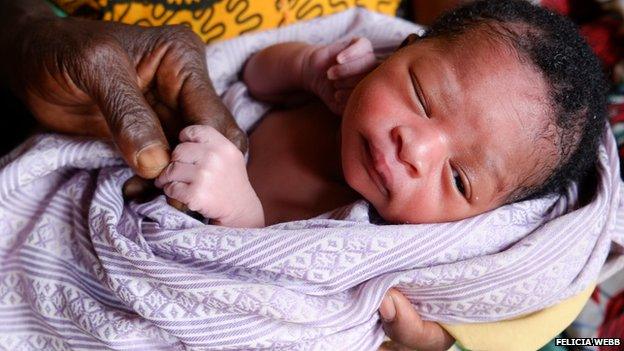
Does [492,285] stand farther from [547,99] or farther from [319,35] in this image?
[319,35]

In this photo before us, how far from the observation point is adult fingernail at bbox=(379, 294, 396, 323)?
37.3 inches

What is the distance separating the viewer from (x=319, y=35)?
4.51ft

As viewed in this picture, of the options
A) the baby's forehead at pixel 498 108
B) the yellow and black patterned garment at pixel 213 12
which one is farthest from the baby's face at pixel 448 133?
the yellow and black patterned garment at pixel 213 12

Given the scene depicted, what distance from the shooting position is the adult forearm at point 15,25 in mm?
995

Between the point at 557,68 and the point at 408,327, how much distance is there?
50cm

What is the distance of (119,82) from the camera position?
85 cm

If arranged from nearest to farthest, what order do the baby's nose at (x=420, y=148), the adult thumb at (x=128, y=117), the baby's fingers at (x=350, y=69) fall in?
the adult thumb at (x=128, y=117) < the baby's nose at (x=420, y=148) < the baby's fingers at (x=350, y=69)

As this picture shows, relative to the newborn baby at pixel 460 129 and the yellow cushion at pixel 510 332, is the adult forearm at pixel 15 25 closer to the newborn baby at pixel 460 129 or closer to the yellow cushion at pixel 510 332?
the newborn baby at pixel 460 129

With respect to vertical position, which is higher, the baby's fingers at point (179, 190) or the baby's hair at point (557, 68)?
the baby's hair at point (557, 68)

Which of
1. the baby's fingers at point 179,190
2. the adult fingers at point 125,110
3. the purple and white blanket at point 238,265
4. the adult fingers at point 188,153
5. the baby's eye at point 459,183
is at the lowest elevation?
the purple and white blanket at point 238,265

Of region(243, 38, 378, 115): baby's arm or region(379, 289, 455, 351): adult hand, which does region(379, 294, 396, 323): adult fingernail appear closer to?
region(379, 289, 455, 351): adult hand

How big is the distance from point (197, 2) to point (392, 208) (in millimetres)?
625

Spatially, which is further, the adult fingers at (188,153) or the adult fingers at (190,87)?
the adult fingers at (190,87)

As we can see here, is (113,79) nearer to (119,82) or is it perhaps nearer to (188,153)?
(119,82)
